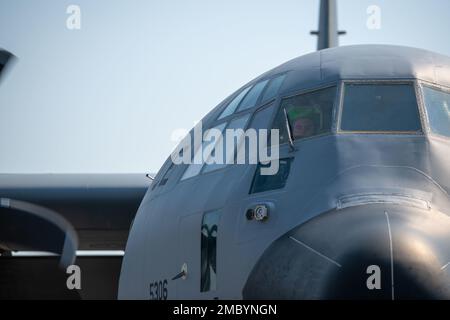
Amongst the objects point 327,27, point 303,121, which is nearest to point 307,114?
point 303,121

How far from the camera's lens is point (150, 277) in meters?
9.23

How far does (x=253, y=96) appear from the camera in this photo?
876 cm

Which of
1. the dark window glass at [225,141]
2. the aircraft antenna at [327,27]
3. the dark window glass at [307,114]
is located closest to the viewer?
the dark window glass at [307,114]

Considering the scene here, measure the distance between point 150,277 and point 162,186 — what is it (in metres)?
1.31

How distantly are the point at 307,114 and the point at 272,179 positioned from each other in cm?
85

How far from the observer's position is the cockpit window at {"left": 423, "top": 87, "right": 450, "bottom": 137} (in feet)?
24.4

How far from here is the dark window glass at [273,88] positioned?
8.30 m

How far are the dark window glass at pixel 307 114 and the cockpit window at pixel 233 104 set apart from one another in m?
1.08

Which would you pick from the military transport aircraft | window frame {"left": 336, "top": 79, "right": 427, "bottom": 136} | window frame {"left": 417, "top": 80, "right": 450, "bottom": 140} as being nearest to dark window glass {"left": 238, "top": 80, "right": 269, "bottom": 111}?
the military transport aircraft

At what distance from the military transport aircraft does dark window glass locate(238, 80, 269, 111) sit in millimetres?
31

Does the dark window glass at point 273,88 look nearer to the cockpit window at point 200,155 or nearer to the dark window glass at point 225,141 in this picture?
the dark window glass at point 225,141

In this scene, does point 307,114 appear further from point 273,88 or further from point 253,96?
point 253,96

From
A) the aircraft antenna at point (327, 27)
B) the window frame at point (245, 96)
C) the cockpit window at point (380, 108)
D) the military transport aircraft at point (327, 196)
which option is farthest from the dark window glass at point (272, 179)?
the aircraft antenna at point (327, 27)
